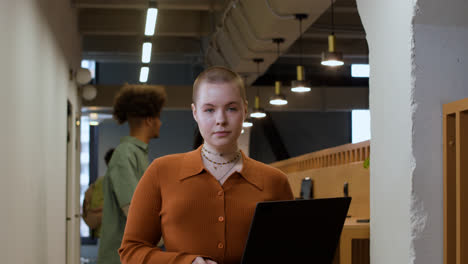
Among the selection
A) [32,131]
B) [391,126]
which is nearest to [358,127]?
[32,131]

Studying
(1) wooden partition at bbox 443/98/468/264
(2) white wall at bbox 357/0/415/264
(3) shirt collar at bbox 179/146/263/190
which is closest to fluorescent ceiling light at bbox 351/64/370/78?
(2) white wall at bbox 357/0/415/264

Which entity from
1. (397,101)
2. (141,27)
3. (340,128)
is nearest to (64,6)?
(141,27)

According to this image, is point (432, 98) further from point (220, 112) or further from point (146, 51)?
point (146, 51)

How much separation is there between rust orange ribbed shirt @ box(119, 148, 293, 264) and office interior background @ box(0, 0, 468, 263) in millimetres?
641

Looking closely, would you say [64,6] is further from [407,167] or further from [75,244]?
[407,167]

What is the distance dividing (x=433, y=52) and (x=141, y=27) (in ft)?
27.8

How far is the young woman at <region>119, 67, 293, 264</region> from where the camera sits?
5.40 ft

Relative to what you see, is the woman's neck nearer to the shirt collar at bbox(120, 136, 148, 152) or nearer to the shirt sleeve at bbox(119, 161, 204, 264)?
Result: the shirt sleeve at bbox(119, 161, 204, 264)

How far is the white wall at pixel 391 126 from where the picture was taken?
204 cm

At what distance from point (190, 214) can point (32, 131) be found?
2.72 metres

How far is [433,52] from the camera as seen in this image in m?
2.05

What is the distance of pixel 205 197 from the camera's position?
167 centimetres

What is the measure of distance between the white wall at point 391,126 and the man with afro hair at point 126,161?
3.71 ft

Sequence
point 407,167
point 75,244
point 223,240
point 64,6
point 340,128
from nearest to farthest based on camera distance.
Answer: point 223,240 → point 407,167 → point 64,6 → point 75,244 → point 340,128
